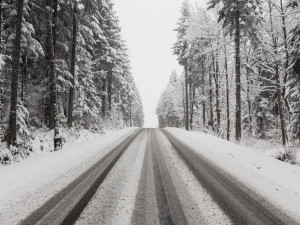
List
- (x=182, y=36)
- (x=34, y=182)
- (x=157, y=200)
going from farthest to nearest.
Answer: (x=182, y=36) < (x=34, y=182) < (x=157, y=200)

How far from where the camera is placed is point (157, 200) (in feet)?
15.7

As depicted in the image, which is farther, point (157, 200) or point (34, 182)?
point (34, 182)

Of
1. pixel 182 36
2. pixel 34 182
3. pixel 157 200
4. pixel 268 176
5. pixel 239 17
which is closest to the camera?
pixel 157 200

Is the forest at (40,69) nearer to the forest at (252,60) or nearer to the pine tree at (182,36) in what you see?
the forest at (252,60)

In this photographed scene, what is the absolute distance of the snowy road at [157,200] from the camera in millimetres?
3990

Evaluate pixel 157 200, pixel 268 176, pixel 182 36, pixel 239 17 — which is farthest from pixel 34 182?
pixel 182 36

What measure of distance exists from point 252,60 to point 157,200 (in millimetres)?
21609

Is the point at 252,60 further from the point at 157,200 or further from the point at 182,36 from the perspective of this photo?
the point at 157,200

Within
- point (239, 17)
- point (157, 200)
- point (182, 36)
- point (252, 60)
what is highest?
point (182, 36)

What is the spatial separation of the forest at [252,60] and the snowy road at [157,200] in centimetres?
516

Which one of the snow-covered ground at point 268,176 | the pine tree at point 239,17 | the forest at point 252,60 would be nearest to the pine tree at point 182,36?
the forest at point 252,60

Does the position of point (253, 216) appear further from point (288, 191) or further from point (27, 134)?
point (27, 134)

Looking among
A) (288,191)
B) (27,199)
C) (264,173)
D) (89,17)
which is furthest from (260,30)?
(27,199)

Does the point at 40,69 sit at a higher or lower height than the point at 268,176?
higher
